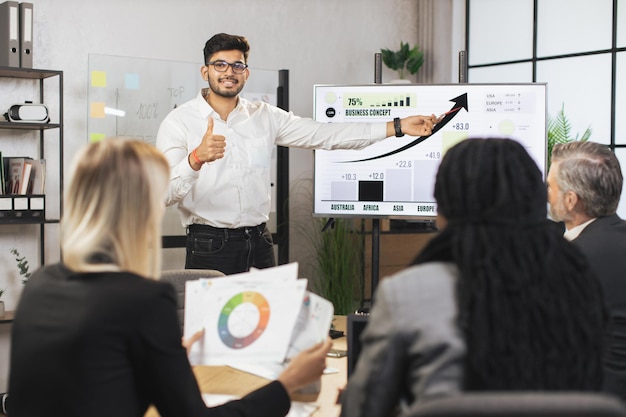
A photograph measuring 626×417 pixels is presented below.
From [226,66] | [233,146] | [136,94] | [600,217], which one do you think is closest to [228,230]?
[233,146]

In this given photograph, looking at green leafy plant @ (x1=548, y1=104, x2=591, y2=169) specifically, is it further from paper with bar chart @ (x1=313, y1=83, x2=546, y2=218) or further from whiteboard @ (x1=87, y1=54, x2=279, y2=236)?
whiteboard @ (x1=87, y1=54, x2=279, y2=236)

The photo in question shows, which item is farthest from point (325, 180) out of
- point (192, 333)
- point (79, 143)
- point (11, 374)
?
point (11, 374)

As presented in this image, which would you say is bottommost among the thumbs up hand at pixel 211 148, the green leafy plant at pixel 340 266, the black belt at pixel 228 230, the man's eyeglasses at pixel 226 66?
the green leafy plant at pixel 340 266

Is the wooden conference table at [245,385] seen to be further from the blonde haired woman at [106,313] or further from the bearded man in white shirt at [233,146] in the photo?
the bearded man in white shirt at [233,146]

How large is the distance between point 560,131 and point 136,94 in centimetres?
274

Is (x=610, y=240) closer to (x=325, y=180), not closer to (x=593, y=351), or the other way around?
(x=593, y=351)

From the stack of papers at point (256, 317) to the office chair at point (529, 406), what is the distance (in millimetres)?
703

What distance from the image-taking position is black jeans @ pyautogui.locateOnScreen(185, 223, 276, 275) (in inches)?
147

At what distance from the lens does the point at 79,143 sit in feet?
15.6

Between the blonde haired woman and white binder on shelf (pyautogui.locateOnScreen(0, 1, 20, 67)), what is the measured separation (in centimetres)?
304

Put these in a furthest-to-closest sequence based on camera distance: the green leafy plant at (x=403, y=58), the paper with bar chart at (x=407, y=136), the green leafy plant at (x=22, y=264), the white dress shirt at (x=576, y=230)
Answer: the green leafy plant at (x=403, y=58), the green leafy plant at (x=22, y=264), the paper with bar chart at (x=407, y=136), the white dress shirt at (x=576, y=230)

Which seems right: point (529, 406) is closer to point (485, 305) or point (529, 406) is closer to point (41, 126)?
point (485, 305)

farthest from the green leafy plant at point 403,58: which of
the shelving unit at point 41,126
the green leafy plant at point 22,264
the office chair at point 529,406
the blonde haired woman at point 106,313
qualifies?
the office chair at point 529,406

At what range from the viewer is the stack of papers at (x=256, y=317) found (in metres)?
1.76
